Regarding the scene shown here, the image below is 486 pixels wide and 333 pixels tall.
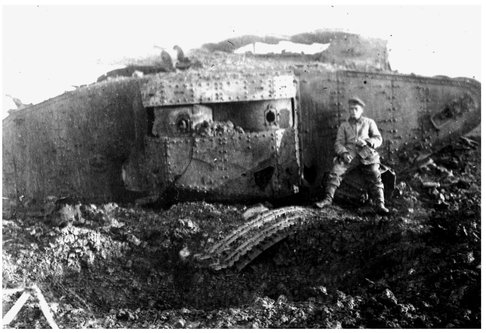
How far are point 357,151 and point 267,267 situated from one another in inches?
74.9

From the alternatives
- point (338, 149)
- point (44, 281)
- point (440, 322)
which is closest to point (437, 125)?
point (338, 149)

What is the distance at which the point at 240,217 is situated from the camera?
26.1 ft

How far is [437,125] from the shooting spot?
28.5 feet

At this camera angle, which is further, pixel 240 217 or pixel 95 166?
pixel 95 166

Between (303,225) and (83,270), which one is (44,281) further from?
(303,225)

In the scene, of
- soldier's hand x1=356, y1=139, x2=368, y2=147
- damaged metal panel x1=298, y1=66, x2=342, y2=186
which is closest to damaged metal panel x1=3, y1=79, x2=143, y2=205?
damaged metal panel x1=298, y1=66, x2=342, y2=186

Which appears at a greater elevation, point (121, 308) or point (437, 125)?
point (437, 125)

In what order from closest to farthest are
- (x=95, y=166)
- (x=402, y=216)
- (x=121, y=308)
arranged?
(x=121, y=308) → (x=402, y=216) → (x=95, y=166)

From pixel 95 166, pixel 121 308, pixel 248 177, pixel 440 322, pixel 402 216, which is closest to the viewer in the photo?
pixel 440 322

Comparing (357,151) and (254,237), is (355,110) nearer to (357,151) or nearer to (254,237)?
(357,151)

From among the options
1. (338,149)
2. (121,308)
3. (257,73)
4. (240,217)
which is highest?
(257,73)

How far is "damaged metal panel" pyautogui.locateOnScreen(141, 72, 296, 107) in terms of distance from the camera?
8.20 meters

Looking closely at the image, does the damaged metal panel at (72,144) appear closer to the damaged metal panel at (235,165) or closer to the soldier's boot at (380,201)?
the damaged metal panel at (235,165)
